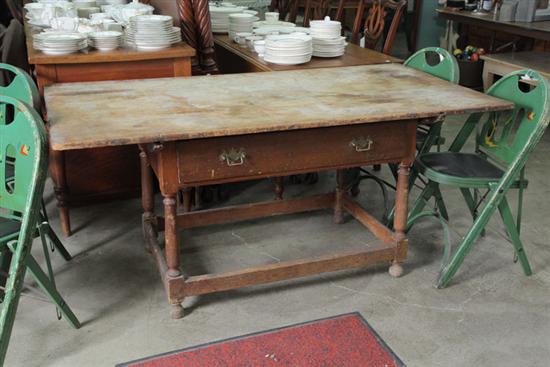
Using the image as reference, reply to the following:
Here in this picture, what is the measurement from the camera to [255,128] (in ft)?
6.27

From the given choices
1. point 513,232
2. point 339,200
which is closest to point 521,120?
point 513,232

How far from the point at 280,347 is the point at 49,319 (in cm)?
86

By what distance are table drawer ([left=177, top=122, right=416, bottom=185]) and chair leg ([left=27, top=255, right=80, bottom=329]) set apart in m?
0.57

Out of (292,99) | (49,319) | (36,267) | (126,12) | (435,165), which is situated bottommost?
(49,319)

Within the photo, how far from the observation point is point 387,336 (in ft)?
7.05

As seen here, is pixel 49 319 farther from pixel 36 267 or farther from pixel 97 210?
pixel 97 210

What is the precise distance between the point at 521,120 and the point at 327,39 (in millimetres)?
1118

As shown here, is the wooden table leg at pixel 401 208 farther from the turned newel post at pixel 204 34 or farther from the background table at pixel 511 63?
the background table at pixel 511 63

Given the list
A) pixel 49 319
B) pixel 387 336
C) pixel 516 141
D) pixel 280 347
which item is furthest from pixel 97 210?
pixel 516 141

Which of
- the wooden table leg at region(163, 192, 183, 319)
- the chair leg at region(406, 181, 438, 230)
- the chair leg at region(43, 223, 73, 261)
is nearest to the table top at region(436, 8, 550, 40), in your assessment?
the chair leg at region(406, 181, 438, 230)

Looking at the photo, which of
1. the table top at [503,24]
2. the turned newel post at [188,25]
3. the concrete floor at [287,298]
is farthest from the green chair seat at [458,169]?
the table top at [503,24]

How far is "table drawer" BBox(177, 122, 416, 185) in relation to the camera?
2.00 meters

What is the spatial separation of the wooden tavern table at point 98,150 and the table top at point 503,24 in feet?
9.63

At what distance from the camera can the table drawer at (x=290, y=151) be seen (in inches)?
78.9
